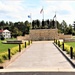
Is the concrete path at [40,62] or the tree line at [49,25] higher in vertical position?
the tree line at [49,25]

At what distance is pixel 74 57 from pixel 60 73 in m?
4.82

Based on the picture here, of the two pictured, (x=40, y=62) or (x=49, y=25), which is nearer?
(x=40, y=62)

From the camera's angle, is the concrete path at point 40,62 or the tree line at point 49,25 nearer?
the concrete path at point 40,62

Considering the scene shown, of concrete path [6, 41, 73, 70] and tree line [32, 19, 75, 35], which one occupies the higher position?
tree line [32, 19, 75, 35]

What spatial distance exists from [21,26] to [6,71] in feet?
338

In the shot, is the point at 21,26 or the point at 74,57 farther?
the point at 21,26

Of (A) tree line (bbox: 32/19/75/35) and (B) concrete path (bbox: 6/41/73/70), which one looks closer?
(B) concrete path (bbox: 6/41/73/70)

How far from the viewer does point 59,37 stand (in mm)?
62594

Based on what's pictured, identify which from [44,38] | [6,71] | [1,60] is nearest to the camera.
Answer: [6,71]

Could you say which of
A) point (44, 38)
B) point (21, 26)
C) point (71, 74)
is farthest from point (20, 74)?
point (21, 26)

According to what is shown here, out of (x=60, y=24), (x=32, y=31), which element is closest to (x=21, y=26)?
(x=60, y=24)

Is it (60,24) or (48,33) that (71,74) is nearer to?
(48,33)

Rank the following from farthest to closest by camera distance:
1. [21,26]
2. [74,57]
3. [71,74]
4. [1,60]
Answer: [21,26]
[74,57]
[1,60]
[71,74]

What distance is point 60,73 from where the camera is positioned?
11.1 meters
